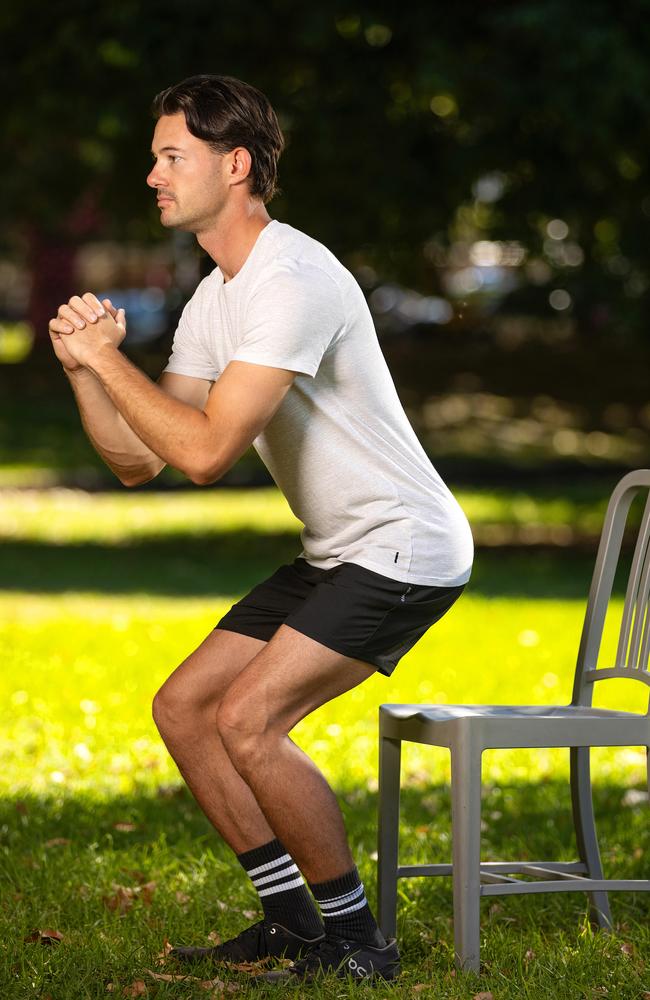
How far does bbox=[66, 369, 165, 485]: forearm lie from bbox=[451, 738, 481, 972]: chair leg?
105cm

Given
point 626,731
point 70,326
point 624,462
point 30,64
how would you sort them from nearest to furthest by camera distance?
point 70,326 < point 626,731 < point 30,64 < point 624,462

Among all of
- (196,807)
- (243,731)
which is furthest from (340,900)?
(196,807)

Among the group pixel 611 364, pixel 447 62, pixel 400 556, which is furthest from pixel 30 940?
pixel 611 364

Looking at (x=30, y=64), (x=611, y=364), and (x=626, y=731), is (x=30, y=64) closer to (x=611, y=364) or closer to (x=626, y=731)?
(x=626, y=731)

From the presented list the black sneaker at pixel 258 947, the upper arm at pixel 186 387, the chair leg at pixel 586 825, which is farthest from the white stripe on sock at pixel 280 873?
the upper arm at pixel 186 387

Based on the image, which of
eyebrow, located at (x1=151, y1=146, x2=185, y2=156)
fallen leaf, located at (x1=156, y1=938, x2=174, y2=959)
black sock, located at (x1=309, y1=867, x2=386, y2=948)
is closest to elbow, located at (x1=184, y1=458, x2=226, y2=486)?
eyebrow, located at (x1=151, y1=146, x2=185, y2=156)

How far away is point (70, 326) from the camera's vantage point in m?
4.14

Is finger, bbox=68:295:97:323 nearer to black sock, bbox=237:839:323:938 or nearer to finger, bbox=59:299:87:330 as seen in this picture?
finger, bbox=59:299:87:330

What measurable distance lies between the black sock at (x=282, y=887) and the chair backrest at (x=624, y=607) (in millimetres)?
953

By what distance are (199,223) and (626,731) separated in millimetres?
1626

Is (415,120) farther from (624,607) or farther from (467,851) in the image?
(467,851)

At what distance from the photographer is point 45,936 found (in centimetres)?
463

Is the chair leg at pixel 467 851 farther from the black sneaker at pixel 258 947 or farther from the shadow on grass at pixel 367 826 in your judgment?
the shadow on grass at pixel 367 826

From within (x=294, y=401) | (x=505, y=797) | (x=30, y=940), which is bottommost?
(x=505, y=797)
